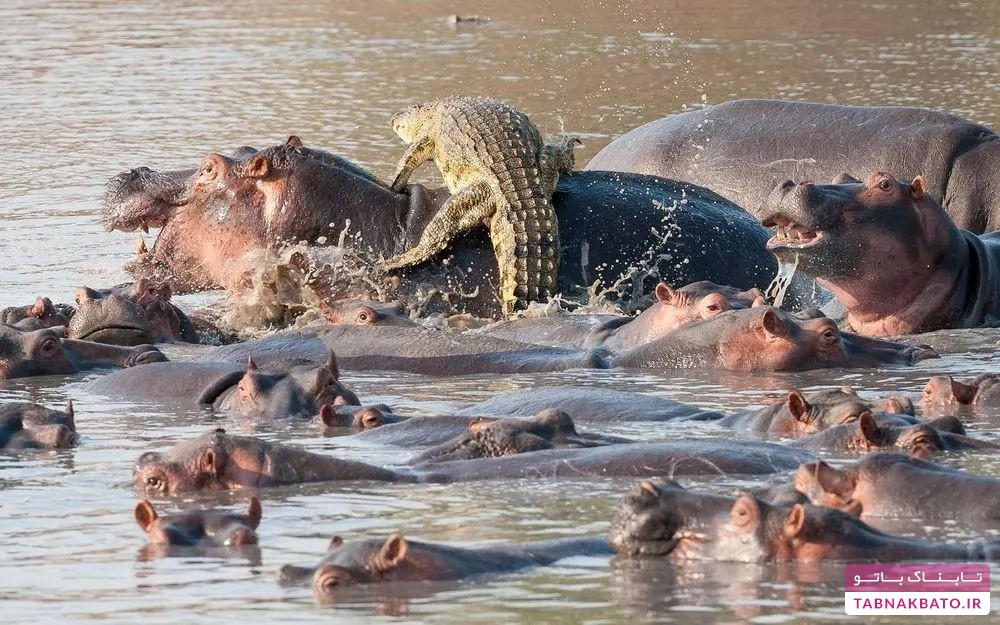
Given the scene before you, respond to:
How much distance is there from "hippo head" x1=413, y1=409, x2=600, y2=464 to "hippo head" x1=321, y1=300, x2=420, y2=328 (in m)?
2.47

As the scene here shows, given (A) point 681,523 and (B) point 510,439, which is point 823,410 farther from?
(A) point 681,523

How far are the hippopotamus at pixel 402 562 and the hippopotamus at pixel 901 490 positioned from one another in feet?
2.16

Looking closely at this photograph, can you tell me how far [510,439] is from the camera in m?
5.43

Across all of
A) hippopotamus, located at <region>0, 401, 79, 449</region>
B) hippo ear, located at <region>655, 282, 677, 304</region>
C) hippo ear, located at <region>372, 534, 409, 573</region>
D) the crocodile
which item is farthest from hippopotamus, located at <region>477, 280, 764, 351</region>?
hippo ear, located at <region>372, 534, 409, 573</region>

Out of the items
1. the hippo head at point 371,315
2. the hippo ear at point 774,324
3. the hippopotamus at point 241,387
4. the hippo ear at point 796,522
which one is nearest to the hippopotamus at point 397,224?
the hippo head at point 371,315

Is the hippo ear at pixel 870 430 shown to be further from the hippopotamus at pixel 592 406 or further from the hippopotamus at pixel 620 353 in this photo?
the hippopotamus at pixel 620 353

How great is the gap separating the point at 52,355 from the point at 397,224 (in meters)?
2.18

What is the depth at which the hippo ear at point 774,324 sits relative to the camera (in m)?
7.12

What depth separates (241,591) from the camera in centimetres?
419

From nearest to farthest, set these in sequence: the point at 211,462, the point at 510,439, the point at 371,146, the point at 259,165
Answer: the point at 211,462, the point at 510,439, the point at 259,165, the point at 371,146

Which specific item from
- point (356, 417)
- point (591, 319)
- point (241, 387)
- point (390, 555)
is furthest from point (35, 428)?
point (591, 319)

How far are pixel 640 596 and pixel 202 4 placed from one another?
2125cm

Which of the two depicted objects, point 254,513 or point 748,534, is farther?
point 254,513

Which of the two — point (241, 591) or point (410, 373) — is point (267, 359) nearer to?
point (410, 373)
